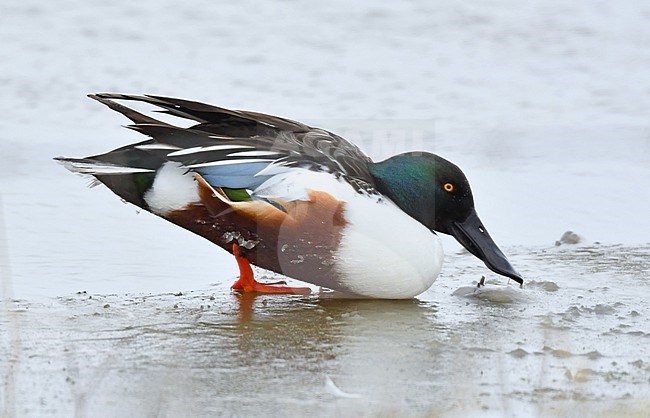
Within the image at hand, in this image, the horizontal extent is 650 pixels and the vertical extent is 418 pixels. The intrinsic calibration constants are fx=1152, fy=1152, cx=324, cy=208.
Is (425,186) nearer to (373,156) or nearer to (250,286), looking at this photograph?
(250,286)

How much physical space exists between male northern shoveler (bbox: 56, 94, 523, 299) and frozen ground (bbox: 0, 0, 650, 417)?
17 cm

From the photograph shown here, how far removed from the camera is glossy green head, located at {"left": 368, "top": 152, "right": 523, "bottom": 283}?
4.72 metres

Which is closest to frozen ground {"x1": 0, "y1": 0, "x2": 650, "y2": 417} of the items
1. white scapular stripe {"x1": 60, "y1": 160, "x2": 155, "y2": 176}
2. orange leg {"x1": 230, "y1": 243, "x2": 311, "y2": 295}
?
orange leg {"x1": 230, "y1": 243, "x2": 311, "y2": 295}

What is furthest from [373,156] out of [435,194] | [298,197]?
[298,197]

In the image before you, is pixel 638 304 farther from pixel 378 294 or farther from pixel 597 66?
pixel 597 66

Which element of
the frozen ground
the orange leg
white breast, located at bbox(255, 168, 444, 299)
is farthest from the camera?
the orange leg

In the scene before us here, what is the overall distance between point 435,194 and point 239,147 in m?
0.83

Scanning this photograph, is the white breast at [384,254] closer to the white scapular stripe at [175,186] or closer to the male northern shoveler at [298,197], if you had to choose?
the male northern shoveler at [298,197]

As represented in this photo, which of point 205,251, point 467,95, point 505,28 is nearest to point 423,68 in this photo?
point 467,95

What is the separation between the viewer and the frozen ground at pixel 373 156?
11.3 ft

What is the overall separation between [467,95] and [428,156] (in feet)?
11.5

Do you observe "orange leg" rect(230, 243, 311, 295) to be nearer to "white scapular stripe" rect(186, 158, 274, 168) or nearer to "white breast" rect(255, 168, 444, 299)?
"white breast" rect(255, 168, 444, 299)

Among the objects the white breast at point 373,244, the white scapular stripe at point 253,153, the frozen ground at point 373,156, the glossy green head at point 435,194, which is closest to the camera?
the frozen ground at point 373,156

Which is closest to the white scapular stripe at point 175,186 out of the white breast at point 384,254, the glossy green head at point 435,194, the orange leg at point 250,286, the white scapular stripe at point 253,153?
the white scapular stripe at point 253,153
